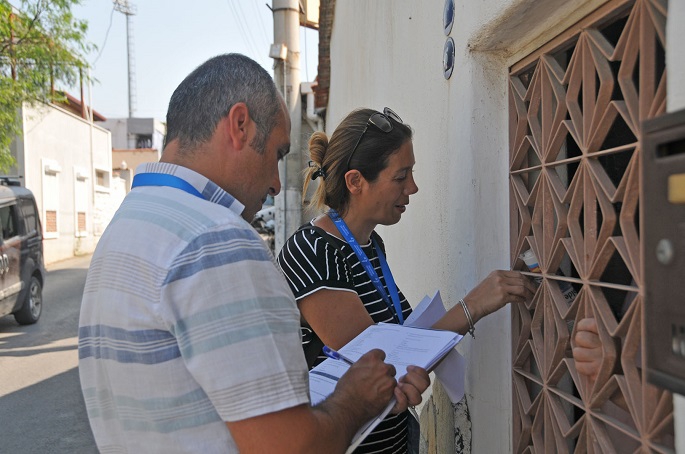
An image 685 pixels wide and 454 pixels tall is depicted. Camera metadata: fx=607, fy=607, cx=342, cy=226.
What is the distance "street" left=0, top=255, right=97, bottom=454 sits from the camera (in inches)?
201

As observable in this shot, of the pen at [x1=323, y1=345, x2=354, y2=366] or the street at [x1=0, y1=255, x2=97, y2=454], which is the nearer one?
the pen at [x1=323, y1=345, x2=354, y2=366]

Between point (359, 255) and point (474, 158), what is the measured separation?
676 mm

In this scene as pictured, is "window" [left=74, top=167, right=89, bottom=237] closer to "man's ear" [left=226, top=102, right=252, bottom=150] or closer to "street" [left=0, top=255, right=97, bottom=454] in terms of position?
"street" [left=0, top=255, right=97, bottom=454]

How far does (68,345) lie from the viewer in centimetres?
852

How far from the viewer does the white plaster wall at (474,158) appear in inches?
88.5

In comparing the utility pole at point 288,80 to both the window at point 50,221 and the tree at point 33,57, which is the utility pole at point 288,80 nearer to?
the tree at point 33,57

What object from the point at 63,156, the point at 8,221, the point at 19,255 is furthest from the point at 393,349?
the point at 63,156

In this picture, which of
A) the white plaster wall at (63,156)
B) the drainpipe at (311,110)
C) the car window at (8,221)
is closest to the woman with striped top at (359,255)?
the car window at (8,221)

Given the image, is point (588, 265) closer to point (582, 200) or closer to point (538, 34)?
point (582, 200)

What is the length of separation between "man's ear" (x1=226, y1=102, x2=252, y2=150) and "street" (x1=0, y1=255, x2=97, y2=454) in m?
4.44

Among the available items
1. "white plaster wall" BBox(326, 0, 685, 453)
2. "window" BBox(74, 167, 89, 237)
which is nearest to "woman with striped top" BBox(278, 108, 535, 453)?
"white plaster wall" BBox(326, 0, 685, 453)

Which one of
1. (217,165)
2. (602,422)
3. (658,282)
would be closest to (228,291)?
(217,165)

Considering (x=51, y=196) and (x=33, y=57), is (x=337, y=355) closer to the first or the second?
(x=33, y=57)

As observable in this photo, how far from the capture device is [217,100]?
53.4 inches
